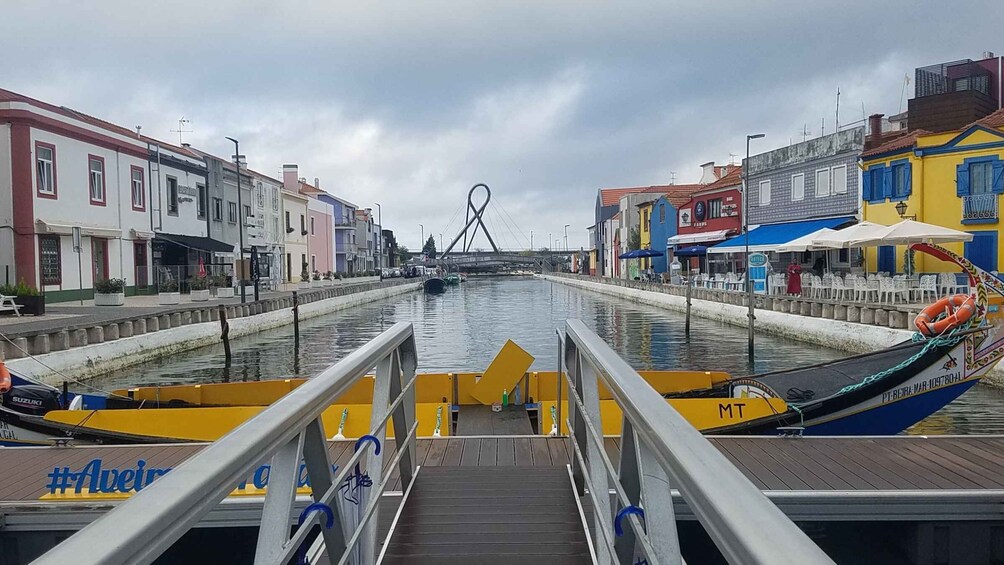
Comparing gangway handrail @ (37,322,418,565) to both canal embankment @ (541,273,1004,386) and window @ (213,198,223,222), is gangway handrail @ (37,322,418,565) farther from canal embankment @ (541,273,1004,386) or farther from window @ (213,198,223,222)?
window @ (213,198,223,222)

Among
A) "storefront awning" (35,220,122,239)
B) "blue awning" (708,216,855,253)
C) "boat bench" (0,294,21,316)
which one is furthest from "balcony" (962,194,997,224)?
"storefront awning" (35,220,122,239)

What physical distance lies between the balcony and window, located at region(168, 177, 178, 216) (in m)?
30.1

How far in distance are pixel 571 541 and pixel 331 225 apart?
62.2 meters

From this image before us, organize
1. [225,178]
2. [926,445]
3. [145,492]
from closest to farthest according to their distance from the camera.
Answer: [145,492] → [926,445] → [225,178]

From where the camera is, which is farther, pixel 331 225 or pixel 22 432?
pixel 331 225

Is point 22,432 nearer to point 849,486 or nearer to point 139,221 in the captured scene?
point 849,486

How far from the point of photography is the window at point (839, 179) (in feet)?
91.0

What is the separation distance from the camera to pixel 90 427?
7.68 metres

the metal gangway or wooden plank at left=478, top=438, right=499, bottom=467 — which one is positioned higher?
the metal gangway

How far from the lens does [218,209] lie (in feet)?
125

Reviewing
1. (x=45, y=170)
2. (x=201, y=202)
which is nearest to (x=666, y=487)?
(x=45, y=170)

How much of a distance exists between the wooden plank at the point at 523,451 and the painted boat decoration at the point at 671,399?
38 cm

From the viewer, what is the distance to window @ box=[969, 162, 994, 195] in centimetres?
2159

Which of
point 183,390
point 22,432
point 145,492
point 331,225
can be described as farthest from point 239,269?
point 331,225
